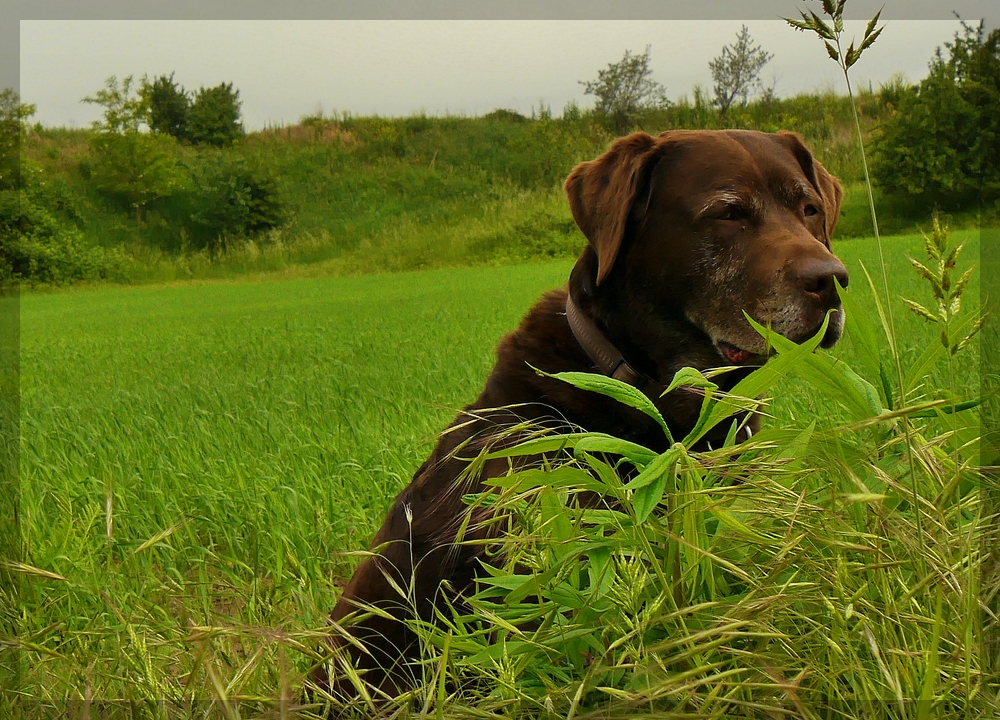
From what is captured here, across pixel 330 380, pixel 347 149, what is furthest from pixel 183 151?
pixel 330 380

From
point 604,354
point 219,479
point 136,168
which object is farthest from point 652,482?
point 136,168

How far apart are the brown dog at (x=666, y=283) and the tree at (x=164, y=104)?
14354 millimetres

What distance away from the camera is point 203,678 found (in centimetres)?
122

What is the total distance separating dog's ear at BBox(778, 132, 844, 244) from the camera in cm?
284

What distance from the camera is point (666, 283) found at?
2.55 m

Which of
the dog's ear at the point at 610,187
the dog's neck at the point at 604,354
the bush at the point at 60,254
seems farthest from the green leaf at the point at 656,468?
the bush at the point at 60,254

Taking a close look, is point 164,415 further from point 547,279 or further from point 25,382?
point 547,279

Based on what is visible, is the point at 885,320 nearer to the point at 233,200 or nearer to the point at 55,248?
the point at 233,200

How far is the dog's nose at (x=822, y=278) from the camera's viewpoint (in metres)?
2.12

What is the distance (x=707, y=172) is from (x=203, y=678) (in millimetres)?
2137

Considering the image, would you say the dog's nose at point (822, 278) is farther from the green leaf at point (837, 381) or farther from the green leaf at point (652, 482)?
the green leaf at point (652, 482)

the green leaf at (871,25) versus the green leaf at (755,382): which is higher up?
the green leaf at (871,25)

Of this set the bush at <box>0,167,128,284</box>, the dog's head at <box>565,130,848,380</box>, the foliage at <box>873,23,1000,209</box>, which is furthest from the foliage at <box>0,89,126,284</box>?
the dog's head at <box>565,130,848,380</box>

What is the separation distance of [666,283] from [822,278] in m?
0.55
